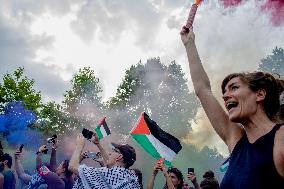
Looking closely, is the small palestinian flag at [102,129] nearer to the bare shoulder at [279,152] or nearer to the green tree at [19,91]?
the bare shoulder at [279,152]

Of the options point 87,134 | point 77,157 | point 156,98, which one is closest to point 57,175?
point 87,134

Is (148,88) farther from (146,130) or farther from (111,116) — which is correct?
(146,130)

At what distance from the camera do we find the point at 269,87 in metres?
2.07

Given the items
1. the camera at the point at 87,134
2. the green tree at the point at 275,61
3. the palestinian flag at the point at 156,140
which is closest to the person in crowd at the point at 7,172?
the palestinian flag at the point at 156,140

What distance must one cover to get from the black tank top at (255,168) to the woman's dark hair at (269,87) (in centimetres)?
21

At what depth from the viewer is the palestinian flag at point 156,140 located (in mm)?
6891

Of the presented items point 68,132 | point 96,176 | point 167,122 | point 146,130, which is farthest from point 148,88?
point 96,176

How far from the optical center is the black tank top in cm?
166

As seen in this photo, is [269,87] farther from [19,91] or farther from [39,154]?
[19,91]

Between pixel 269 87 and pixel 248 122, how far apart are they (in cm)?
23

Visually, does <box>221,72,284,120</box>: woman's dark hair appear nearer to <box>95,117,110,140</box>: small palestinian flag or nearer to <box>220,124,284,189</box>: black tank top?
<box>220,124,284,189</box>: black tank top

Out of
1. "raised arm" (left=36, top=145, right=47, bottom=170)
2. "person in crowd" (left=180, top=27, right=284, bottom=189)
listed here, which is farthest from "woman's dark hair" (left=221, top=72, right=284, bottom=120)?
"raised arm" (left=36, top=145, right=47, bottom=170)

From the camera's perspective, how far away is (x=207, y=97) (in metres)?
2.29

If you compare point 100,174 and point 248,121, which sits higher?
point 100,174
